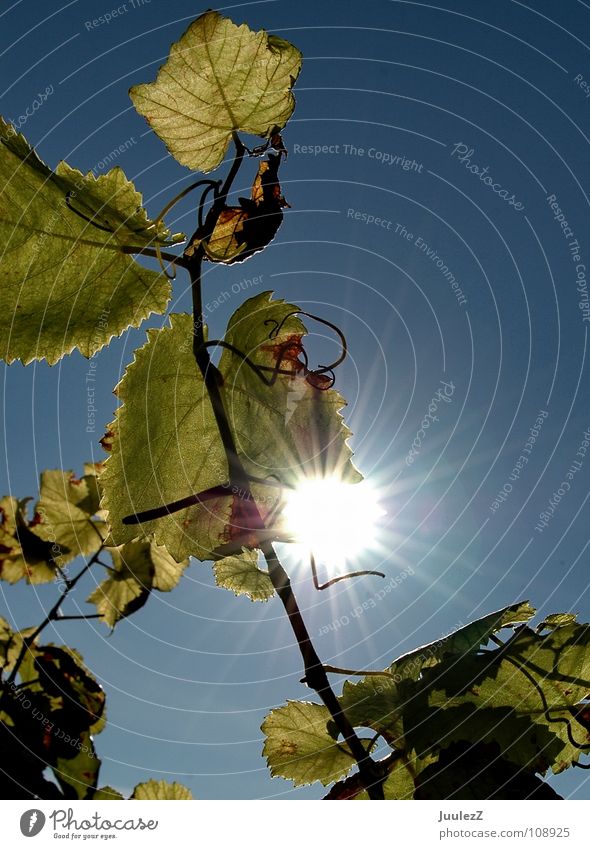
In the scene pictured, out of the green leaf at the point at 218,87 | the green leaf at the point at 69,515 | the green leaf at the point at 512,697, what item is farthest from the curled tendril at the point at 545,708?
the green leaf at the point at 69,515

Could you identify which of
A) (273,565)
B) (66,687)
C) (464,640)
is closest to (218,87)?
(273,565)

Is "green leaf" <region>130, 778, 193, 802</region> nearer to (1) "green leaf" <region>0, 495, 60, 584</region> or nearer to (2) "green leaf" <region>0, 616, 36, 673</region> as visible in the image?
(2) "green leaf" <region>0, 616, 36, 673</region>

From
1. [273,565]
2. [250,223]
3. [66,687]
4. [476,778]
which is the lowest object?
[476,778]

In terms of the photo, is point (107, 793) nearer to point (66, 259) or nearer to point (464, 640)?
point (464, 640)

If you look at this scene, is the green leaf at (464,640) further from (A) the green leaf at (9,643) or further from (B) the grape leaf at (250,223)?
(A) the green leaf at (9,643)

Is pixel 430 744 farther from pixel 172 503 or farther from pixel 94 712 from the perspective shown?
pixel 94 712

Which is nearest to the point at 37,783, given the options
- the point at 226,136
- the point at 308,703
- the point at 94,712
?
the point at 94,712
